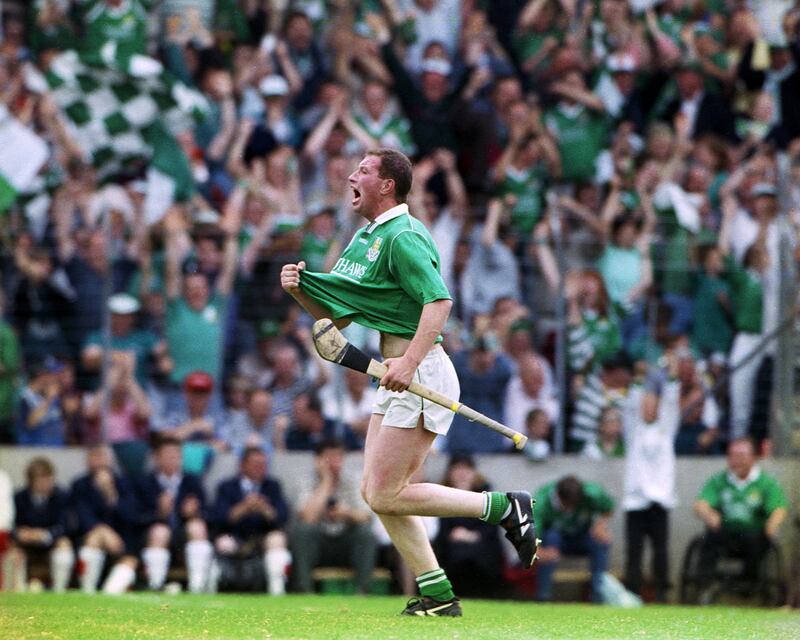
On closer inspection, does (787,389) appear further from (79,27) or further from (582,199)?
(79,27)

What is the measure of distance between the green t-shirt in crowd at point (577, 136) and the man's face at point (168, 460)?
16.0 feet

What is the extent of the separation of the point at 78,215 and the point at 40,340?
1.24m

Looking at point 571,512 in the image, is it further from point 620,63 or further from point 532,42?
point 532,42

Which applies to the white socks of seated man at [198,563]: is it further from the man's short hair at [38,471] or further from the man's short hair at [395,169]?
the man's short hair at [395,169]

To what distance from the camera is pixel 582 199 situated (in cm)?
1550

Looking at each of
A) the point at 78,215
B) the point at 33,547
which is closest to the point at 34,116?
the point at 78,215

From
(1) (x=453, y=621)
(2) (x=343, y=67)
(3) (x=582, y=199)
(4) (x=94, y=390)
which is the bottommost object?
(1) (x=453, y=621)

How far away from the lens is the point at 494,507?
8422 millimetres

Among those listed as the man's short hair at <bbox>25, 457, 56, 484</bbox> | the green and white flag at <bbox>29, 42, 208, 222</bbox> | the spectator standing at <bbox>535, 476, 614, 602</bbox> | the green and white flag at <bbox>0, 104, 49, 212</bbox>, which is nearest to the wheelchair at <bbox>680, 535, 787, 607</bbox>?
the spectator standing at <bbox>535, 476, 614, 602</bbox>

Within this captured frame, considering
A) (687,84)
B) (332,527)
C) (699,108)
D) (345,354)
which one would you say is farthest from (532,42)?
(345,354)

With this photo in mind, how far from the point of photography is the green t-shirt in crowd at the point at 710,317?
14695 mm

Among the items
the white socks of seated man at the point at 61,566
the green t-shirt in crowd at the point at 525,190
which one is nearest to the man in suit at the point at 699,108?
the green t-shirt in crowd at the point at 525,190

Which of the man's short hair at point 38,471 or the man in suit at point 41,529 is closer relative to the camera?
the man in suit at point 41,529

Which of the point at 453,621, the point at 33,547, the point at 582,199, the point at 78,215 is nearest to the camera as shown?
the point at 453,621
